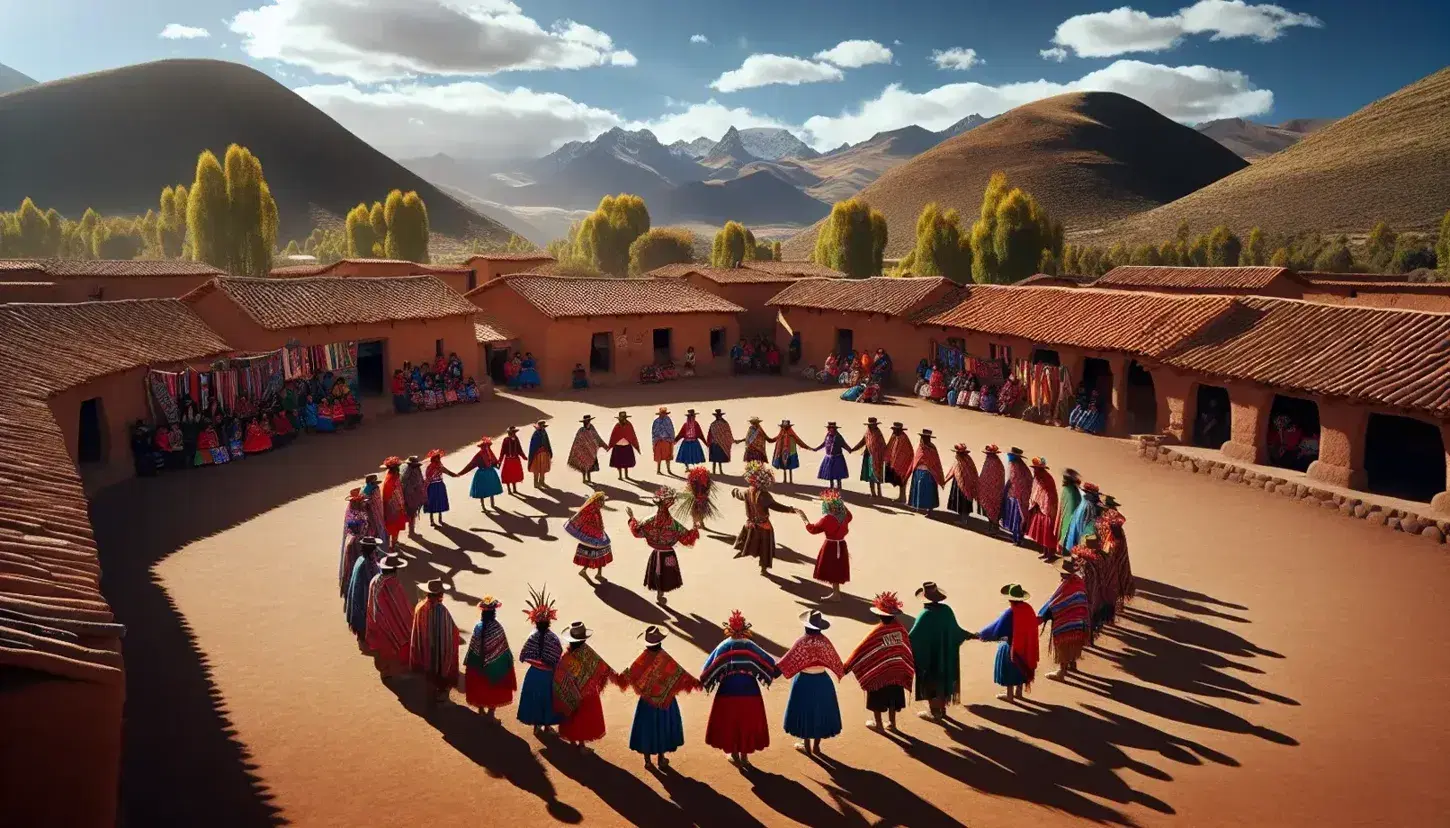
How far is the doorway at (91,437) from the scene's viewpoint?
17.6m

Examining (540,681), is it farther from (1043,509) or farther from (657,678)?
(1043,509)

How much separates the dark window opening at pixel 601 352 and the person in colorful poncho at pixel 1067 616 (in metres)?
23.6

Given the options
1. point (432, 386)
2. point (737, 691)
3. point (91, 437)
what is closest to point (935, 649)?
point (737, 691)

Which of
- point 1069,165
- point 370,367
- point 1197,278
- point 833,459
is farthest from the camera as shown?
point 1069,165

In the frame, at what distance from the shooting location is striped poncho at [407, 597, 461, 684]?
8.79 m

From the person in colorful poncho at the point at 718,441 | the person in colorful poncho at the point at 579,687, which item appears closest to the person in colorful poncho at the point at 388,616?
the person in colorful poncho at the point at 579,687

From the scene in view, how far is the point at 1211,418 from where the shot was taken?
2159cm

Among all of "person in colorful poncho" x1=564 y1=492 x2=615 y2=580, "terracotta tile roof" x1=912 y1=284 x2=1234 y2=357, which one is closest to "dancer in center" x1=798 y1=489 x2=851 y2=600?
"person in colorful poncho" x1=564 y1=492 x2=615 y2=580

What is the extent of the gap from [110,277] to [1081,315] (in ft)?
109

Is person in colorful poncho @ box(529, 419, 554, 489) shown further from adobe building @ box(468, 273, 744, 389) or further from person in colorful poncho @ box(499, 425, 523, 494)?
adobe building @ box(468, 273, 744, 389)

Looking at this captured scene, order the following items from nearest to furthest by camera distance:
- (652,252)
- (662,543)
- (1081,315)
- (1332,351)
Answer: (662,543) < (1332,351) < (1081,315) < (652,252)

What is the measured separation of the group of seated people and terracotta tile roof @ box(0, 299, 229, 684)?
277 inches

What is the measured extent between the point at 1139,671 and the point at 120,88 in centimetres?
17824

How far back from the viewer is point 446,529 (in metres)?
15.1
